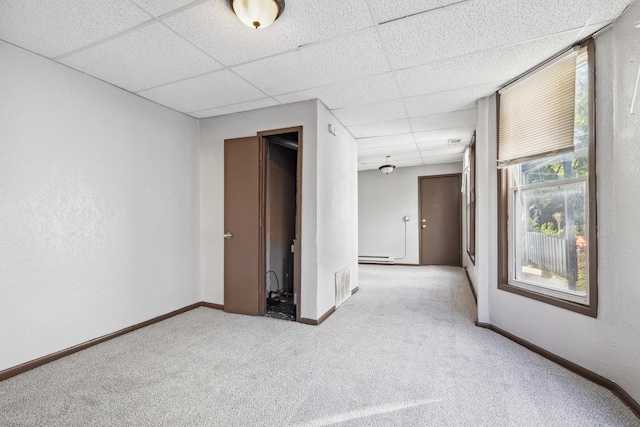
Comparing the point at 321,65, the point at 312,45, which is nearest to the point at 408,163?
the point at 321,65

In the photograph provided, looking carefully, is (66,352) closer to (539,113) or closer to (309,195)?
(309,195)

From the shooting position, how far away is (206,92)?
121 inches

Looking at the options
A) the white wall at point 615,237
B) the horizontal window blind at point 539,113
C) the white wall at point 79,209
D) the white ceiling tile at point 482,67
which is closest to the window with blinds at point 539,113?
the horizontal window blind at point 539,113

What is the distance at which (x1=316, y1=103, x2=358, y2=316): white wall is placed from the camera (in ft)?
11.0

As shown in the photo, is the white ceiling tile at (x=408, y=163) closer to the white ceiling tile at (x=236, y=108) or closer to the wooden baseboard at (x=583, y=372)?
the white ceiling tile at (x=236, y=108)

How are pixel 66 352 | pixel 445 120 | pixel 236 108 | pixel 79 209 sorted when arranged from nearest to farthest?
pixel 66 352, pixel 79 209, pixel 236 108, pixel 445 120

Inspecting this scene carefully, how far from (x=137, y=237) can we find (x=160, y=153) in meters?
1.02

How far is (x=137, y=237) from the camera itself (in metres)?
3.11

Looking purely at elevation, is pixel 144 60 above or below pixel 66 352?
above

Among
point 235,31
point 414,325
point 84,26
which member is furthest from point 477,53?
point 84,26

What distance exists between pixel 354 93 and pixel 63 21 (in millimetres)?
2406

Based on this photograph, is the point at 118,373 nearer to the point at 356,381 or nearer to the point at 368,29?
the point at 356,381

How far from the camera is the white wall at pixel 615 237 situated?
180 cm

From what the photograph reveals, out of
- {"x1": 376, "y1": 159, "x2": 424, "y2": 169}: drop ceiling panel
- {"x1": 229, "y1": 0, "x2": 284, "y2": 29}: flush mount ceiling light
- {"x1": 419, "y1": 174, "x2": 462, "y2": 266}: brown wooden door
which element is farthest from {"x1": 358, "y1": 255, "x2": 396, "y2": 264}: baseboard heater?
{"x1": 229, "y1": 0, "x2": 284, "y2": 29}: flush mount ceiling light
